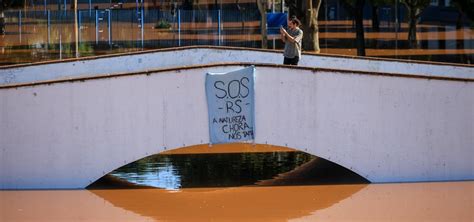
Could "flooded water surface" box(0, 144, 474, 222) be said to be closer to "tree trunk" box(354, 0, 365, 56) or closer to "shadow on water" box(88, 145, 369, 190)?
"shadow on water" box(88, 145, 369, 190)

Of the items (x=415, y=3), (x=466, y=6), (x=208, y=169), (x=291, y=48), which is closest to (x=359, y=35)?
(x=466, y=6)

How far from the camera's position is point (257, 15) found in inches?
2532

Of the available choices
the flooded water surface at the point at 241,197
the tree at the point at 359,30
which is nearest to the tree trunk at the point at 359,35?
the tree at the point at 359,30

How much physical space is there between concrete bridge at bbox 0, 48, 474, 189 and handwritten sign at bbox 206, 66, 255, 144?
0.36 feet

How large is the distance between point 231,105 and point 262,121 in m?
0.53

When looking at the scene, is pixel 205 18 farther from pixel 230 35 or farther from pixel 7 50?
pixel 7 50

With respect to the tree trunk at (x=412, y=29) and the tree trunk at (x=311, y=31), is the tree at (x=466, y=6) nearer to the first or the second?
the tree trunk at (x=412, y=29)

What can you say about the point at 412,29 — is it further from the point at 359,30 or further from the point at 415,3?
the point at 359,30

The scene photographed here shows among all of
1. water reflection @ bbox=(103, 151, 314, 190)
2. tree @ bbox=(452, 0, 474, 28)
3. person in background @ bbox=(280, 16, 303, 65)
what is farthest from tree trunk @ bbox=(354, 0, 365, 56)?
→ water reflection @ bbox=(103, 151, 314, 190)

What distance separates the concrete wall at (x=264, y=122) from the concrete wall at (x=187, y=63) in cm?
385

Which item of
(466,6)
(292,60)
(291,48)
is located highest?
(466,6)

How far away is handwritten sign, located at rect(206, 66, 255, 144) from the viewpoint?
59.1 ft

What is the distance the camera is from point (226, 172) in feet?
64.4

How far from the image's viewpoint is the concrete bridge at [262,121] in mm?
17891
